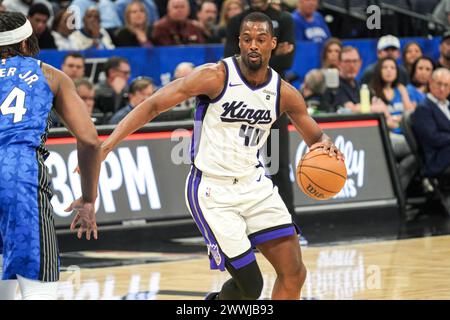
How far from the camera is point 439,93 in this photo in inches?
555

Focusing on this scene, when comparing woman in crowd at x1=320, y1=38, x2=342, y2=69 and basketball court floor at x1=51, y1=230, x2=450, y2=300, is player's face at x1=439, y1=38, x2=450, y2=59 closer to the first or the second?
woman in crowd at x1=320, y1=38, x2=342, y2=69

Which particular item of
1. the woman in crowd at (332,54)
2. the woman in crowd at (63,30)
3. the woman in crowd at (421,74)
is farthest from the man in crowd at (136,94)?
the woman in crowd at (421,74)

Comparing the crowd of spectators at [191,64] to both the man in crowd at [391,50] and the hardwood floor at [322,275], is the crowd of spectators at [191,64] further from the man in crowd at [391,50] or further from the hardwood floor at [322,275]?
the hardwood floor at [322,275]

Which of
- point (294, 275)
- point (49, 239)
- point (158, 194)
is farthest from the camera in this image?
point (158, 194)

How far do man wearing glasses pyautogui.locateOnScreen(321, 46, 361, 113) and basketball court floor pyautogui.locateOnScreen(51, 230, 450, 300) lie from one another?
10.1 feet

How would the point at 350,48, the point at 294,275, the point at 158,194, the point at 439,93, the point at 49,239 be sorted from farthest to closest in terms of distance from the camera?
the point at 350,48 < the point at 439,93 < the point at 158,194 < the point at 294,275 < the point at 49,239

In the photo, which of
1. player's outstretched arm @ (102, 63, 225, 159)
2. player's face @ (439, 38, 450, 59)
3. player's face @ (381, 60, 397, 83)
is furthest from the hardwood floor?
player's face @ (439, 38, 450, 59)

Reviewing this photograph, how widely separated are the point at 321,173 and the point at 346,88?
7659mm

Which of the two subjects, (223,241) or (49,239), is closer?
(49,239)

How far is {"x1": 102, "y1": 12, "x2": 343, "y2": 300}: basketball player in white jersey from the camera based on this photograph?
7125 millimetres

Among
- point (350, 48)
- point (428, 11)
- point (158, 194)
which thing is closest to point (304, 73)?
point (350, 48)

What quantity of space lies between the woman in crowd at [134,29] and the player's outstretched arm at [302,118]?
783 cm

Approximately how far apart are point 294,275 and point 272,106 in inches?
42.4
